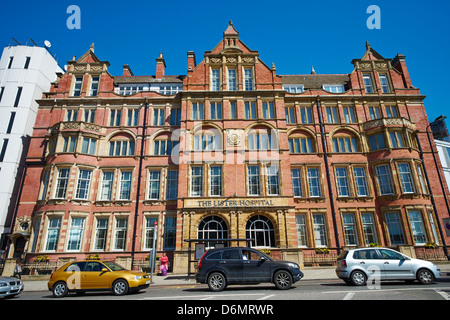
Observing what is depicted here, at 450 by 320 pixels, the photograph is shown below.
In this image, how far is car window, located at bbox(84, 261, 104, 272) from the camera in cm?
1220

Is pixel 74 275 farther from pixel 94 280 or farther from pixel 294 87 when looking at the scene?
pixel 294 87

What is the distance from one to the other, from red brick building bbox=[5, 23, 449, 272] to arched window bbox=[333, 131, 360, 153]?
136mm

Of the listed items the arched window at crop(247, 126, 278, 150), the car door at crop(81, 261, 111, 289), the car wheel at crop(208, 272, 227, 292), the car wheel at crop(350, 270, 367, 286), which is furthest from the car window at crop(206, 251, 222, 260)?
the arched window at crop(247, 126, 278, 150)

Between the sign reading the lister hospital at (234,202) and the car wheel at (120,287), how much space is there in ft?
36.5

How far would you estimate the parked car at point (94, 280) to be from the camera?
464 inches

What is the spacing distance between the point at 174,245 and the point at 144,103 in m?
15.0

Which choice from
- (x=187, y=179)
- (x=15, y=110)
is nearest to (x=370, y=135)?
(x=187, y=179)

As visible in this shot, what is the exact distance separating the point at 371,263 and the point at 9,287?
1700 cm

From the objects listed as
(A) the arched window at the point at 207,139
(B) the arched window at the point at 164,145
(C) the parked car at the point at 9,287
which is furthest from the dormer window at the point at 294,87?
(C) the parked car at the point at 9,287

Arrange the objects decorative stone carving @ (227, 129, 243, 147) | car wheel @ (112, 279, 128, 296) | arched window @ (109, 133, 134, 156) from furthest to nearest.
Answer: arched window @ (109, 133, 134, 156) → decorative stone carving @ (227, 129, 243, 147) → car wheel @ (112, 279, 128, 296)

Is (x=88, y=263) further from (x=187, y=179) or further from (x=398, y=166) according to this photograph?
(x=398, y=166)

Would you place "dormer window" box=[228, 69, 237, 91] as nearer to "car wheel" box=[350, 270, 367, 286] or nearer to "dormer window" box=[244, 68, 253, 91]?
"dormer window" box=[244, 68, 253, 91]

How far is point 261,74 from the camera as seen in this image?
1099 inches
